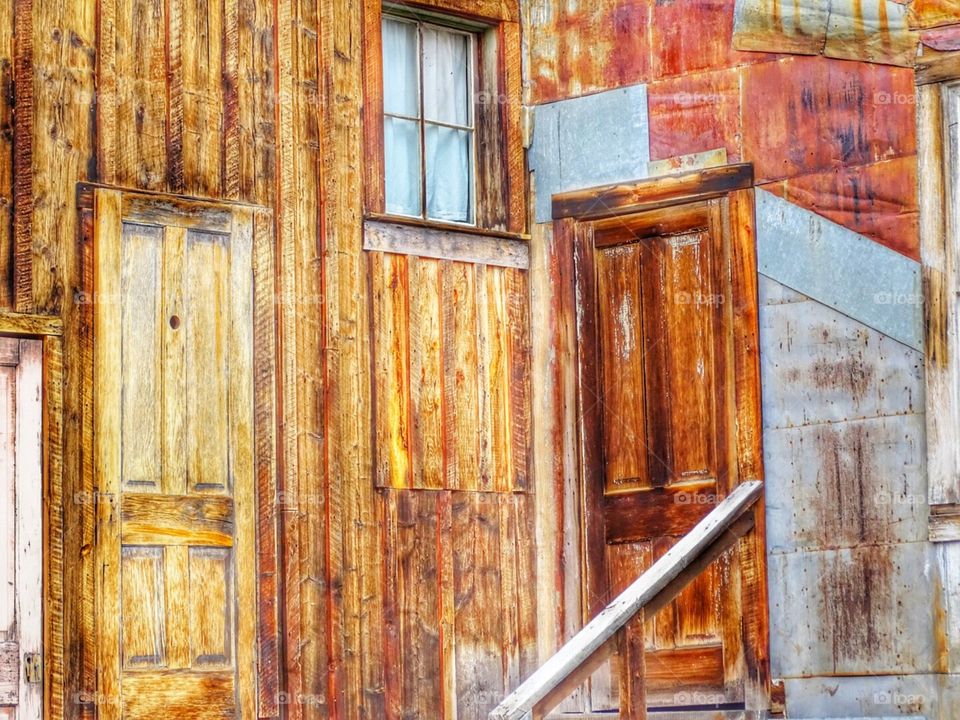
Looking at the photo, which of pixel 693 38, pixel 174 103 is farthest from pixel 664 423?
pixel 174 103

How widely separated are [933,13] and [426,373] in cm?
322

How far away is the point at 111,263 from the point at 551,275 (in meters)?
2.64

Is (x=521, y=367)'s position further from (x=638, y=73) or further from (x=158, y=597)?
(x=158, y=597)

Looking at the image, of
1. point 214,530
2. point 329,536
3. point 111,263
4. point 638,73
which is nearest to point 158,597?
point 214,530

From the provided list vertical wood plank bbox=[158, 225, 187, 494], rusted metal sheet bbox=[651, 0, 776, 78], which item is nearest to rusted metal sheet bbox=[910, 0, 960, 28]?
rusted metal sheet bbox=[651, 0, 776, 78]

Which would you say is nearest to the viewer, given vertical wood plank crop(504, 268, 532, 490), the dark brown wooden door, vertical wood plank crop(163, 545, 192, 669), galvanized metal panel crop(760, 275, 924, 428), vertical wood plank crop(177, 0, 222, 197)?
vertical wood plank crop(163, 545, 192, 669)

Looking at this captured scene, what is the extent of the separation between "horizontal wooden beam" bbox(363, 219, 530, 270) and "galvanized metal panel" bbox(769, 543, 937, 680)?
7.67ft

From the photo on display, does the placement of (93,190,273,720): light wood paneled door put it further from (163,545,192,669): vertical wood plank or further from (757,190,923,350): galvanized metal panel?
(757,190,923,350): galvanized metal panel

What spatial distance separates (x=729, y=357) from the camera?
29.7ft

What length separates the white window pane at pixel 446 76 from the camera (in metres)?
9.78

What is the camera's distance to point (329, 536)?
352 inches

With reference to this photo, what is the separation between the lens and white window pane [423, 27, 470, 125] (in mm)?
9781

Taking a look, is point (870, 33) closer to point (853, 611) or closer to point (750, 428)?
point (750, 428)

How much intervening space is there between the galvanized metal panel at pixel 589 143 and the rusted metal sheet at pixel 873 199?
3.42ft
